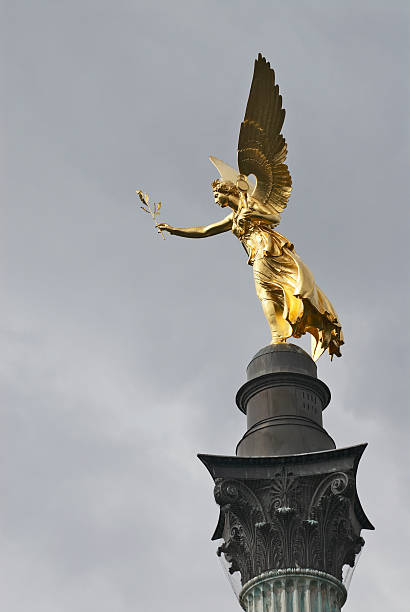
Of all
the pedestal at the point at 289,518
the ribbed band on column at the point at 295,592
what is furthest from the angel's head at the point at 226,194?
the ribbed band on column at the point at 295,592

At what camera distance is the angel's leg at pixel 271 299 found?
2173cm

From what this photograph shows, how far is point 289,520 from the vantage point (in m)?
18.1

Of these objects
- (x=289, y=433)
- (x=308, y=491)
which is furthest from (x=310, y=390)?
(x=308, y=491)

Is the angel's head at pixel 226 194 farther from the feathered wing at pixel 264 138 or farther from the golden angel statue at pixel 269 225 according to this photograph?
the feathered wing at pixel 264 138

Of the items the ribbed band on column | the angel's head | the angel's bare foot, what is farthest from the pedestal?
the angel's head

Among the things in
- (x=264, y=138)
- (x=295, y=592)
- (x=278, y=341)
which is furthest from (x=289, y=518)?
(x=264, y=138)

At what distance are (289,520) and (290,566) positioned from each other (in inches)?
28.9

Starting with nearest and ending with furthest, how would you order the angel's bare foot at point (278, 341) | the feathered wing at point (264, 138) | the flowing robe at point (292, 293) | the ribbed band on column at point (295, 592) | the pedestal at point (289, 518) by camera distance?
1. the ribbed band on column at point (295, 592)
2. the pedestal at point (289, 518)
3. the angel's bare foot at point (278, 341)
4. the flowing robe at point (292, 293)
5. the feathered wing at point (264, 138)

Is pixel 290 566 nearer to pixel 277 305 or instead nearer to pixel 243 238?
pixel 277 305

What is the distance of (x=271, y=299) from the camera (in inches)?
866

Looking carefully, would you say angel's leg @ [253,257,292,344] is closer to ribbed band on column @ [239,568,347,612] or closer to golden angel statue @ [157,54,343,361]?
golden angel statue @ [157,54,343,361]

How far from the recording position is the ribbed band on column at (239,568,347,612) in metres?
17.7

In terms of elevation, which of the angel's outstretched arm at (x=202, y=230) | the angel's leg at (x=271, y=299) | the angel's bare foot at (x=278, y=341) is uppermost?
the angel's outstretched arm at (x=202, y=230)

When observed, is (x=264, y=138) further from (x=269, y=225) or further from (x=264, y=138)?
(x=269, y=225)
